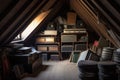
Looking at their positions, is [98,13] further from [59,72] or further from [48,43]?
[48,43]

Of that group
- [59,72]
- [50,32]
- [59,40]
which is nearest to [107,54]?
[59,72]

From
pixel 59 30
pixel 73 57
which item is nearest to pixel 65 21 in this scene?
pixel 59 30

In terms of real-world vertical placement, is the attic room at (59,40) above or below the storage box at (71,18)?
below

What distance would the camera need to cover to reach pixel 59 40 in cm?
809

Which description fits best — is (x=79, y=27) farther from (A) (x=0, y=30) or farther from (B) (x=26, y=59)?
(A) (x=0, y=30)

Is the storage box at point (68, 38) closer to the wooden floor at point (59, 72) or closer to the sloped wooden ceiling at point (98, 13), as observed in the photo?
the wooden floor at point (59, 72)

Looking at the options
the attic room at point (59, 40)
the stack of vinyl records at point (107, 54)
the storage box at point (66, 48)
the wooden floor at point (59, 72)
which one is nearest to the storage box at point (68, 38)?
the attic room at point (59, 40)

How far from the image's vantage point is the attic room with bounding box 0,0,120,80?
3959mm

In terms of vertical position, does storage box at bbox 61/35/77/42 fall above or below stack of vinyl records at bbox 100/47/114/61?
above

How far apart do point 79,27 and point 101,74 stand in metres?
3.58

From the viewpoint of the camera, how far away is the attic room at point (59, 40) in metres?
3.96

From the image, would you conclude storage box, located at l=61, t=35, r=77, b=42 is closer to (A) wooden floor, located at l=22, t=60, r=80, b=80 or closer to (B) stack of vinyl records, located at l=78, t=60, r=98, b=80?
(A) wooden floor, located at l=22, t=60, r=80, b=80

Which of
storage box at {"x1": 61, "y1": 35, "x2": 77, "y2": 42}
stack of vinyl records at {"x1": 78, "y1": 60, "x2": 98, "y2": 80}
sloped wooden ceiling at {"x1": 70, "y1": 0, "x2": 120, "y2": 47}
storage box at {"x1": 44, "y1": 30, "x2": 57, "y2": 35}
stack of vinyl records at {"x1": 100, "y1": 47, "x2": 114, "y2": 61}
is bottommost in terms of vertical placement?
stack of vinyl records at {"x1": 78, "y1": 60, "x2": 98, "y2": 80}

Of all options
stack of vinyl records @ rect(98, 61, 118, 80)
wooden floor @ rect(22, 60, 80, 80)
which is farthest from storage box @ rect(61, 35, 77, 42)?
stack of vinyl records @ rect(98, 61, 118, 80)
